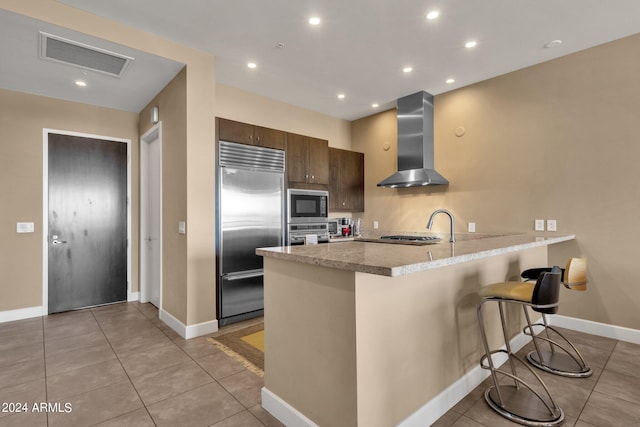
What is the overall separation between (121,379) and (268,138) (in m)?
2.90

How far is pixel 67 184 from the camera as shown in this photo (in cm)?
413

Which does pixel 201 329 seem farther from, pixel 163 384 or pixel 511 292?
pixel 511 292

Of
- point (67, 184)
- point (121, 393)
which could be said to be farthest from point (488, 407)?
point (67, 184)

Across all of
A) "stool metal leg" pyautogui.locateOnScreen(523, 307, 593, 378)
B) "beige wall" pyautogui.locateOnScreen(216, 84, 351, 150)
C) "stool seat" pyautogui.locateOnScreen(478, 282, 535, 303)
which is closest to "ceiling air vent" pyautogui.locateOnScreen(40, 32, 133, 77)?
"beige wall" pyautogui.locateOnScreen(216, 84, 351, 150)

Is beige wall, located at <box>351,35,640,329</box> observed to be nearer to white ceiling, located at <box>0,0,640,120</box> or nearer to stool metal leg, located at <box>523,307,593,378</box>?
white ceiling, located at <box>0,0,640,120</box>

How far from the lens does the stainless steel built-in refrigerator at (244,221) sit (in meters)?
3.52

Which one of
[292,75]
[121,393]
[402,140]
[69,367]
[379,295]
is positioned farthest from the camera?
[402,140]

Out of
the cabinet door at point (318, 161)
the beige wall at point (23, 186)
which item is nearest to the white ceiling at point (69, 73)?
the beige wall at point (23, 186)

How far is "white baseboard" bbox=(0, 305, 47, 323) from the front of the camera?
3.68 m

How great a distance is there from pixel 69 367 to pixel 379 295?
2687 millimetres

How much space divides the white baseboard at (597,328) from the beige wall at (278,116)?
12.9 feet

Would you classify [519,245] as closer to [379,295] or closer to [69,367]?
[379,295]

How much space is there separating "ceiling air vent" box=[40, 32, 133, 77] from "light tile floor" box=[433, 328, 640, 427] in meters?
4.00

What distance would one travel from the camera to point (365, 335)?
1508mm
